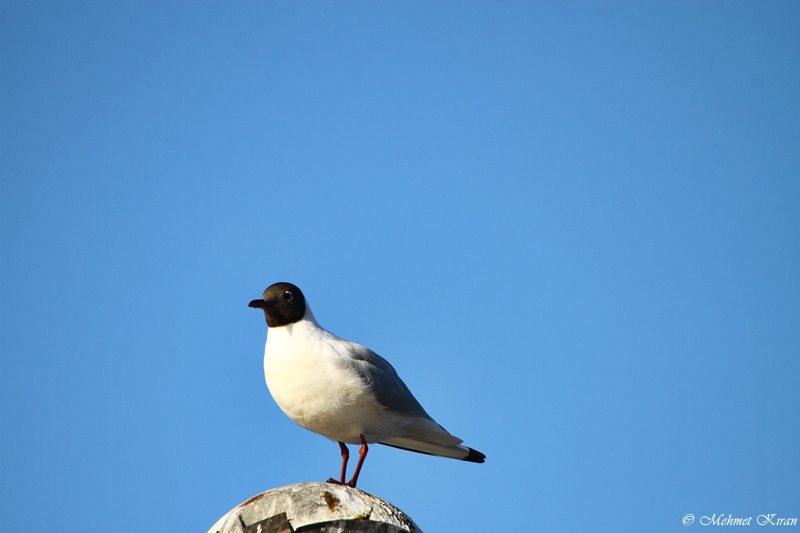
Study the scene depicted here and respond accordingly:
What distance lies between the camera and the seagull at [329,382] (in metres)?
7.55

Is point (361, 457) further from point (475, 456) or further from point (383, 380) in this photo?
point (475, 456)

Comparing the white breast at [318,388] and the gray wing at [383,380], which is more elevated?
the gray wing at [383,380]

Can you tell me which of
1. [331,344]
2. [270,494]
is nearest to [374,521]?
[270,494]

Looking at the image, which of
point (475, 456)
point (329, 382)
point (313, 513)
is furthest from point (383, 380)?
point (313, 513)

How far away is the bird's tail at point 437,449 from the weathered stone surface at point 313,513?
3.20 m

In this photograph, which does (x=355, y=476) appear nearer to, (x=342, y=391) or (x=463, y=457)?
(x=342, y=391)

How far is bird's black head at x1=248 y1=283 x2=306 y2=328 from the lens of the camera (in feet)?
26.2

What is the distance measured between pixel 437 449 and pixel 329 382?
2077mm

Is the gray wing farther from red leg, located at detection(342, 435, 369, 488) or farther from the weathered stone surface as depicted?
the weathered stone surface

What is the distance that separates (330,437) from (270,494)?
2.70m

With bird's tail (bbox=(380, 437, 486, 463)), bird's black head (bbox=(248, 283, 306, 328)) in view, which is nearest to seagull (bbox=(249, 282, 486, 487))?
bird's black head (bbox=(248, 283, 306, 328))

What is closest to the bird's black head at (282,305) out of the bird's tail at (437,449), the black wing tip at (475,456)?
the bird's tail at (437,449)

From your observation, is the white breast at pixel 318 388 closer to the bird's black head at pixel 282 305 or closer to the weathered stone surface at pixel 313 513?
the bird's black head at pixel 282 305

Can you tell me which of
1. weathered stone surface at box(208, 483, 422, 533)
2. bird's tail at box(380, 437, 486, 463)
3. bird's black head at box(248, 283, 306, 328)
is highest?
bird's black head at box(248, 283, 306, 328)
